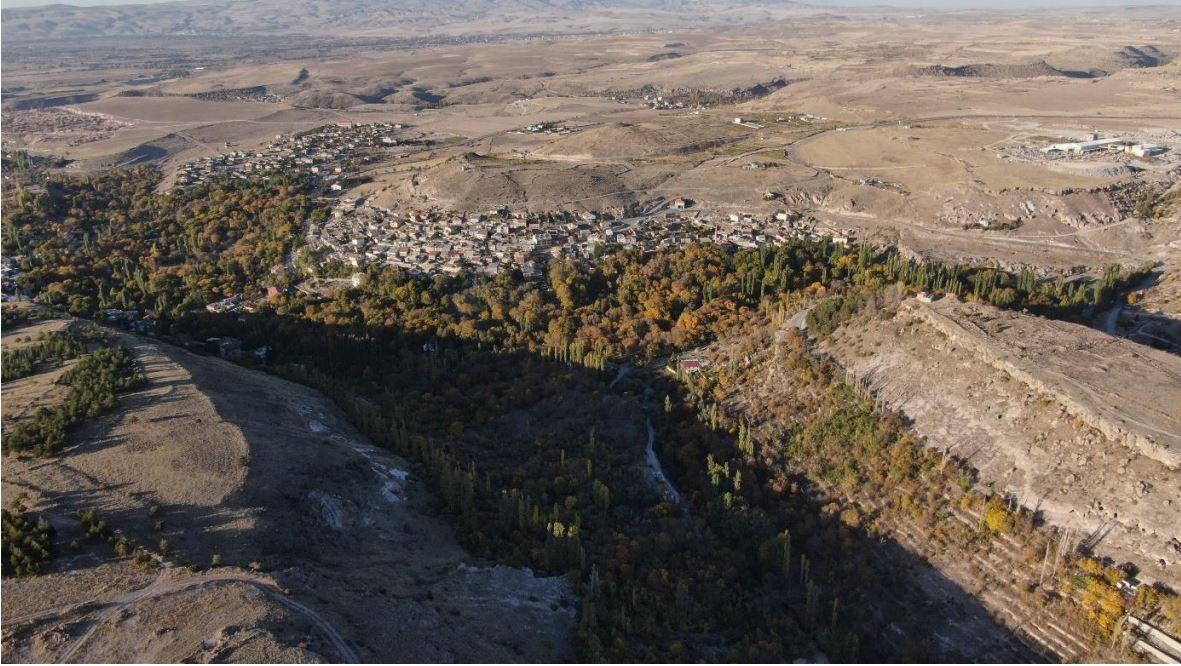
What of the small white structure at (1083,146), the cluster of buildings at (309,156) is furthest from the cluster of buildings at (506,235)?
the small white structure at (1083,146)

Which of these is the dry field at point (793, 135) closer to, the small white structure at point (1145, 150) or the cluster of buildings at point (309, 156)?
the small white structure at point (1145, 150)

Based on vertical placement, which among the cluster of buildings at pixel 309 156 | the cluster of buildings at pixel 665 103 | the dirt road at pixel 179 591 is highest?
the cluster of buildings at pixel 665 103

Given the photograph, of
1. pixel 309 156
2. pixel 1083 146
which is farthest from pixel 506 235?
pixel 1083 146

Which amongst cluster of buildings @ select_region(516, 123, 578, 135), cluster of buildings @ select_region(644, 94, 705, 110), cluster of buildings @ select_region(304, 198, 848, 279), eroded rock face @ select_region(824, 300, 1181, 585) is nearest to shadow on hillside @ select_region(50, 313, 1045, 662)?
eroded rock face @ select_region(824, 300, 1181, 585)

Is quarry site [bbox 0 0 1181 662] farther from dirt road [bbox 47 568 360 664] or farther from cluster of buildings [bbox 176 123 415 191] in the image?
cluster of buildings [bbox 176 123 415 191]

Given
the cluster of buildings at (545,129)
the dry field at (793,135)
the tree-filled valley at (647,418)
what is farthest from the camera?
the cluster of buildings at (545,129)

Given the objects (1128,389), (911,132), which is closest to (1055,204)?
(911,132)

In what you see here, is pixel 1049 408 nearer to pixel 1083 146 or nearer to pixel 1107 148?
pixel 1083 146
